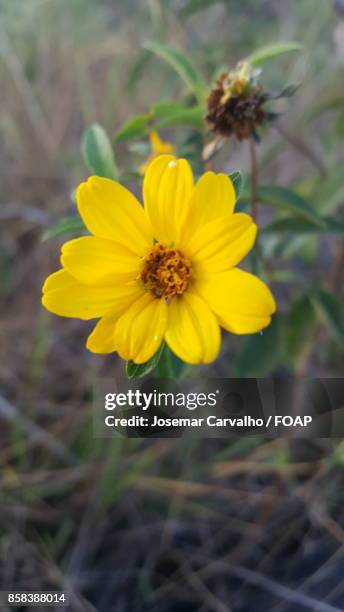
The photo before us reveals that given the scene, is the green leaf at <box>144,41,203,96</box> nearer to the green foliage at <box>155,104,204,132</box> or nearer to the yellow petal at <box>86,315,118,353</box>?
the green foliage at <box>155,104,204,132</box>

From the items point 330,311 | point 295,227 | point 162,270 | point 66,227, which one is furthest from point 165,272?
point 330,311

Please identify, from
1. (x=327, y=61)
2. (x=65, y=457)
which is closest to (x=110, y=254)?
(x=65, y=457)

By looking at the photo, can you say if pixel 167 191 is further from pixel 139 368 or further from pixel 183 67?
pixel 183 67

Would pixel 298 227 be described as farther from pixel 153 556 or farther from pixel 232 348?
pixel 153 556

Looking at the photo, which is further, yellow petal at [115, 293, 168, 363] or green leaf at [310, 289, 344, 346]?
green leaf at [310, 289, 344, 346]

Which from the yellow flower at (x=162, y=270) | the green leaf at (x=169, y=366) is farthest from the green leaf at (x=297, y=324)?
Answer: the yellow flower at (x=162, y=270)

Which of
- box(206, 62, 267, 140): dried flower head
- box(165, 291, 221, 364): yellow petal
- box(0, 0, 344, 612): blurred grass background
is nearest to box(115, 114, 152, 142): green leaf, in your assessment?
box(206, 62, 267, 140): dried flower head
